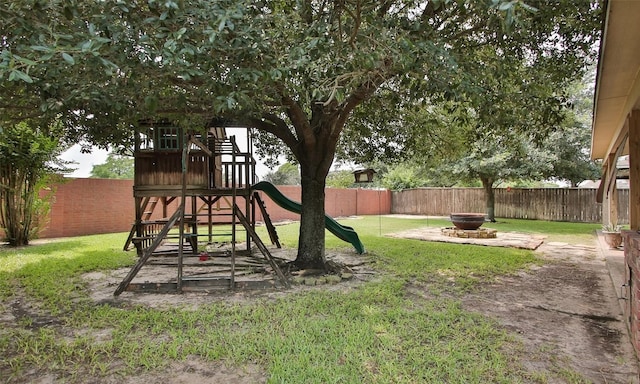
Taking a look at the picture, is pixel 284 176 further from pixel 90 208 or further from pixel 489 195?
pixel 90 208

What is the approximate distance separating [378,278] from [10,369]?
4198 millimetres

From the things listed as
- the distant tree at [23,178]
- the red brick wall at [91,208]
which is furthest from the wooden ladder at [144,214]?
the red brick wall at [91,208]

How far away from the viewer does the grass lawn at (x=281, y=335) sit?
2.58m

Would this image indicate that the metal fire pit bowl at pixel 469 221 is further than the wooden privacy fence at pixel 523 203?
No

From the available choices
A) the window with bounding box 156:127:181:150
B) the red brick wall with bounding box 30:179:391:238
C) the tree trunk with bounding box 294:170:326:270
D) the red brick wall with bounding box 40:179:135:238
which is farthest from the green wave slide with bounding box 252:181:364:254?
the red brick wall with bounding box 40:179:135:238

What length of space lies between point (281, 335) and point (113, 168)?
104ft

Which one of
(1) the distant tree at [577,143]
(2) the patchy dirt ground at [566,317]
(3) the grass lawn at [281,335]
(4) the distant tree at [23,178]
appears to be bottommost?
(2) the patchy dirt ground at [566,317]

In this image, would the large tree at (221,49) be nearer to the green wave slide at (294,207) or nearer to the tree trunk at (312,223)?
the tree trunk at (312,223)

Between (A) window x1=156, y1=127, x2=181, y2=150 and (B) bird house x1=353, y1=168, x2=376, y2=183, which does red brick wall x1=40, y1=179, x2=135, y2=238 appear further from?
(B) bird house x1=353, y1=168, x2=376, y2=183

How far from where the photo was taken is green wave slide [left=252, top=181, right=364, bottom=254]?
7.10m

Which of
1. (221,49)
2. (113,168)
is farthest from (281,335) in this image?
(113,168)

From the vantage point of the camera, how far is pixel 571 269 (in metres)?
6.08

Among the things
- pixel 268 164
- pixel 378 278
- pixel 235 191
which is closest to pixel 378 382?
pixel 378 278

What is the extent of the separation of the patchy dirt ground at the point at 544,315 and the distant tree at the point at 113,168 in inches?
1073
